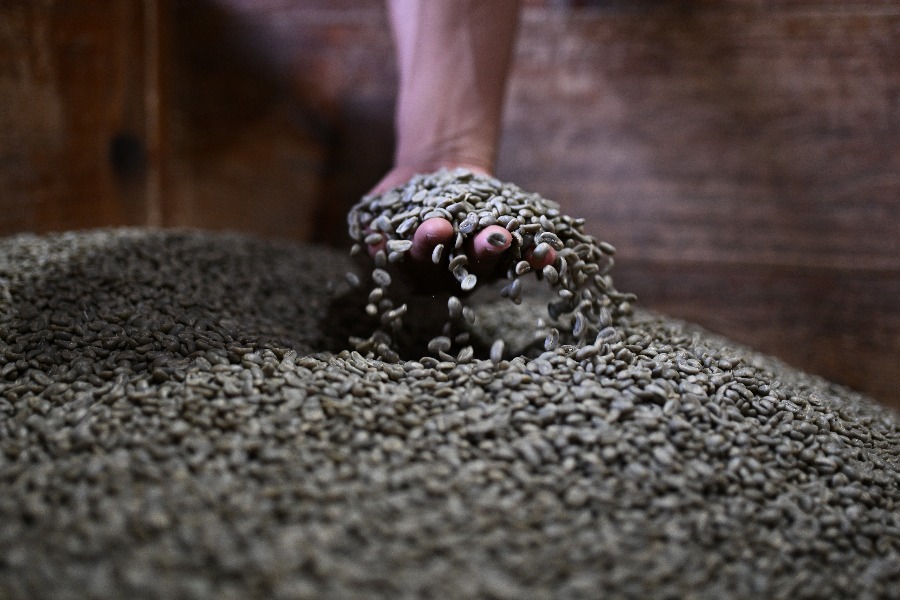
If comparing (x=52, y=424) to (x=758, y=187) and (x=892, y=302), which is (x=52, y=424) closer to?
(x=758, y=187)

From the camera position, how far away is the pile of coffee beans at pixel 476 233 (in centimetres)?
124

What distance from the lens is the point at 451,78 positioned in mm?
1726

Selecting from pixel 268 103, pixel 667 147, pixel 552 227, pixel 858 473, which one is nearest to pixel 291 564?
pixel 552 227

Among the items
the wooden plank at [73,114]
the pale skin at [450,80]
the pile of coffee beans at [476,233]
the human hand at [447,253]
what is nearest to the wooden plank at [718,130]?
the pale skin at [450,80]

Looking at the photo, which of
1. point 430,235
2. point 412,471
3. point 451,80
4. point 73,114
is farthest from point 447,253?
point 73,114

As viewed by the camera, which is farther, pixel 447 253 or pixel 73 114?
pixel 73 114

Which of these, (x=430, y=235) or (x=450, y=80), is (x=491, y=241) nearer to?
(x=430, y=235)

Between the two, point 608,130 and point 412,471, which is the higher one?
point 608,130

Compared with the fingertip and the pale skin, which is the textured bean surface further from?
the pale skin

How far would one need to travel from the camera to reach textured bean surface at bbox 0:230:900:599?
2.64ft

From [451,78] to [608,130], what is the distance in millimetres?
600

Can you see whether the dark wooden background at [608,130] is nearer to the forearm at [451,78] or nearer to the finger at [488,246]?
the forearm at [451,78]

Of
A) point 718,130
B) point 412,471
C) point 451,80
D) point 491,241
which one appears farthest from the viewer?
point 718,130

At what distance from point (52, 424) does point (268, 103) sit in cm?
156
